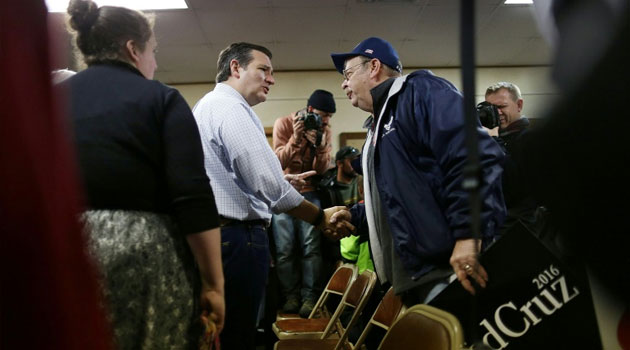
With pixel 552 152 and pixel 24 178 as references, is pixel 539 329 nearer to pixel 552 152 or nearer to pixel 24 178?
pixel 552 152

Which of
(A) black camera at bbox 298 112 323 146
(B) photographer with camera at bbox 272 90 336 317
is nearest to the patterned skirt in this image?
(A) black camera at bbox 298 112 323 146

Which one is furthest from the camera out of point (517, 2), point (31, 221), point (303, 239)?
point (517, 2)

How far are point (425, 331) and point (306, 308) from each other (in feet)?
8.11

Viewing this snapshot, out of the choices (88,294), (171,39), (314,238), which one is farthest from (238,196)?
(171,39)

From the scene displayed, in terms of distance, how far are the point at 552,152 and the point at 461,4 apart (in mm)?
160

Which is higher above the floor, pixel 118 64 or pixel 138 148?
pixel 118 64

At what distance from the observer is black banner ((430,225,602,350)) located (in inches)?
44.4

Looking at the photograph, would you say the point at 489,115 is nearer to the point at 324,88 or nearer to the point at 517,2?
the point at 517,2

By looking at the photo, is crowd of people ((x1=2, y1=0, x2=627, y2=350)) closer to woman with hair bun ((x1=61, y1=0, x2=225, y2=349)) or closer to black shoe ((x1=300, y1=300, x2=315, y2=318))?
woman with hair bun ((x1=61, y1=0, x2=225, y2=349))

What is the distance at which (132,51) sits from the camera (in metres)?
1.09

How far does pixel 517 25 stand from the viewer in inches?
197

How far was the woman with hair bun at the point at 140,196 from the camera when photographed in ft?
2.94

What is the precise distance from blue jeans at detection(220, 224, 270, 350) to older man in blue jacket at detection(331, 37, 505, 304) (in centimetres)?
45

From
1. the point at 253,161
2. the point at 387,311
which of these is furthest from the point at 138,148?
the point at 387,311
